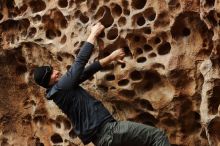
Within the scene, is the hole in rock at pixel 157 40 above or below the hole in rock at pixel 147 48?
above

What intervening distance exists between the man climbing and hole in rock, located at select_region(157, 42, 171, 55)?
1.62 ft

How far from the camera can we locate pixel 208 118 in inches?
135

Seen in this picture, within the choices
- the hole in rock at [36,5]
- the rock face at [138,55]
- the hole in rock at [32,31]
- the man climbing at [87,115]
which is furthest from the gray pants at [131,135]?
the hole in rock at [36,5]

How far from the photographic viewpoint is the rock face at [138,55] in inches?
145

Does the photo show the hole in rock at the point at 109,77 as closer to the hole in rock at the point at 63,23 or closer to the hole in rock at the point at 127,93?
the hole in rock at the point at 127,93

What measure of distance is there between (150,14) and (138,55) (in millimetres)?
300

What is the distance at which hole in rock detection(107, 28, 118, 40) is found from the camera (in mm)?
4020

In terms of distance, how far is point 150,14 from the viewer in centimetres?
387

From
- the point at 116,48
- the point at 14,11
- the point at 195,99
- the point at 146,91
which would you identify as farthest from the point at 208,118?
the point at 14,11

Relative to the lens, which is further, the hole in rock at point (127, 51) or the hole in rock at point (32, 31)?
the hole in rock at point (32, 31)

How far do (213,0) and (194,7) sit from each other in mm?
233

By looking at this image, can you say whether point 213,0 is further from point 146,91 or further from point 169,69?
point 146,91

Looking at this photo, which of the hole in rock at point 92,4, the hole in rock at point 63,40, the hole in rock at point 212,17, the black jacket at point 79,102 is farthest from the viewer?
the hole in rock at point 63,40

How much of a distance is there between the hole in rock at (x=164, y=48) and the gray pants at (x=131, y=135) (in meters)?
0.61
